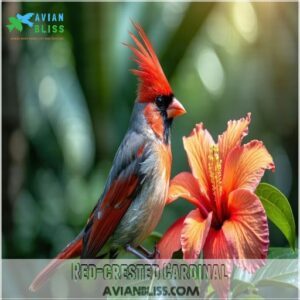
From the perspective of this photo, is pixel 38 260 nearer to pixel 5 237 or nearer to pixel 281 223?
pixel 5 237

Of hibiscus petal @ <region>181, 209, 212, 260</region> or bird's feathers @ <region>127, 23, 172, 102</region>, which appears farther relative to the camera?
bird's feathers @ <region>127, 23, 172, 102</region>

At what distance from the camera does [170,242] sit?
1.10m

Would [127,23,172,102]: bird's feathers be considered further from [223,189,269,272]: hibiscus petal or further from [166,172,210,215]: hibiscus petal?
[223,189,269,272]: hibiscus petal

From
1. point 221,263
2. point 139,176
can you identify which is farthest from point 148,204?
point 221,263

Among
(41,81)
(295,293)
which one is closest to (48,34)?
(41,81)

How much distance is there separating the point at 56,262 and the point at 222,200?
383 mm

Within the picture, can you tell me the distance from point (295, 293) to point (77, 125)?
674mm

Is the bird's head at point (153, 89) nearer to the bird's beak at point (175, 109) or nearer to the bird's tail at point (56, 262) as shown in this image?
the bird's beak at point (175, 109)

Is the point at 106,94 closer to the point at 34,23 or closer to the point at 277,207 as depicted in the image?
the point at 34,23

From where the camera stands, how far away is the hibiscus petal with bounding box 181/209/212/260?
3.36ft

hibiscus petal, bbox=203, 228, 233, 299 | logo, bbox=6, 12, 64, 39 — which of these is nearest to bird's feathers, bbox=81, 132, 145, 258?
hibiscus petal, bbox=203, 228, 233, 299

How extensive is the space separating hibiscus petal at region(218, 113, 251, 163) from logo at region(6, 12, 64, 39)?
44 centimetres

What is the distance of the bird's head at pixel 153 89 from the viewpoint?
3.88 feet

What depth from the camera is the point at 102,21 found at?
145 cm
